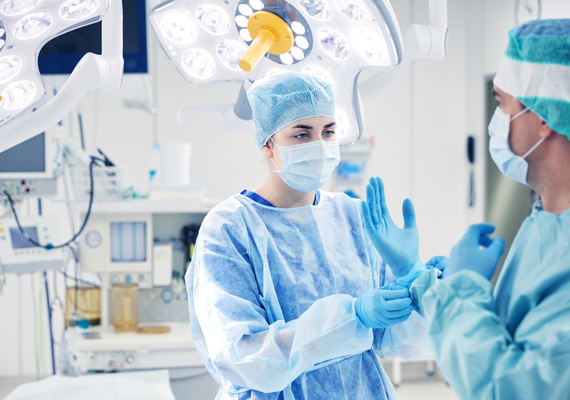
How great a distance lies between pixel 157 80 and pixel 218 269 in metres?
2.83

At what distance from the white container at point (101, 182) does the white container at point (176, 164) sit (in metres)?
0.35

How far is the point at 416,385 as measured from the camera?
3.69 metres

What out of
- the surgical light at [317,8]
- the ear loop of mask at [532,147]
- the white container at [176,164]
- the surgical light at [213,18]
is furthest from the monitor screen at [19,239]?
the ear loop of mask at [532,147]

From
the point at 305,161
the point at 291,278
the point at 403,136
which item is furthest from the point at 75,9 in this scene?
the point at 403,136

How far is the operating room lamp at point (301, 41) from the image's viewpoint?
3.19 feet

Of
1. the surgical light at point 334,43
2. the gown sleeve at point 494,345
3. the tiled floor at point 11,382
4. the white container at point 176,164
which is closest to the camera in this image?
the gown sleeve at point 494,345

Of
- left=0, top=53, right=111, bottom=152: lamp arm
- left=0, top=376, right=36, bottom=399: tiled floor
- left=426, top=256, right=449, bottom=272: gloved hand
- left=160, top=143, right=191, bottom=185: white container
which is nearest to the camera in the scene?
left=0, top=53, right=111, bottom=152: lamp arm

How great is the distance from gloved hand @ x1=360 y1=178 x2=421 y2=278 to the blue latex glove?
0.22 meters

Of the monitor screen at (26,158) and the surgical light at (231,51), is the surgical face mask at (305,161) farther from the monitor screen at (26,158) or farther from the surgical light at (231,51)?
the monitor screen at (26,158)

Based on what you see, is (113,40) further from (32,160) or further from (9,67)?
(32,160)

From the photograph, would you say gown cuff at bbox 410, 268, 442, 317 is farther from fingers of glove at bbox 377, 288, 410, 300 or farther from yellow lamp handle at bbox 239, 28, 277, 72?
yellow lamp handle at bbox 239, 28, 277, 72

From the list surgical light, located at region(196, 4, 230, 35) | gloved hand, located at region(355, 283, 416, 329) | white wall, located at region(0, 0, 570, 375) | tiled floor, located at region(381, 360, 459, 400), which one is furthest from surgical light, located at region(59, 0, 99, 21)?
tiled floor, located at region(381, 360, 459, 400)

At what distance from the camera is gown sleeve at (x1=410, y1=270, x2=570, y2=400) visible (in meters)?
0.68

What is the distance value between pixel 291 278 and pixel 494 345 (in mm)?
529
